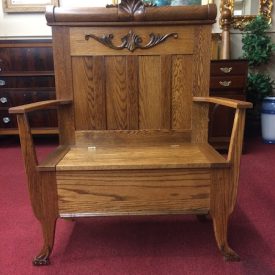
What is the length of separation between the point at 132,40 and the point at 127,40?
0.02 meters

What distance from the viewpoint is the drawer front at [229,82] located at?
2.41 m

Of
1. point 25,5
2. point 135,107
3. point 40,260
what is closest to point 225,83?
point 135,107

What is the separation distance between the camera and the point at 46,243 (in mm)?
1089

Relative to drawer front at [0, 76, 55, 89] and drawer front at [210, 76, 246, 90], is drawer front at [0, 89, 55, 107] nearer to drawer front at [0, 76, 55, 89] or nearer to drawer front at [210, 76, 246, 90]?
drawer front at [0, 76, 55, 89]

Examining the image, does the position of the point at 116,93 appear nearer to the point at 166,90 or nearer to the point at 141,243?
the point at 166,90

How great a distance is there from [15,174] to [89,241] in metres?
1.07

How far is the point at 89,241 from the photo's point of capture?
1.25 m

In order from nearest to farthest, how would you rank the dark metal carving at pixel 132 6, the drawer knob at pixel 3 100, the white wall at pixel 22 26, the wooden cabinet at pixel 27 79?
the dark metal carving at pixel 132 6 → the wooden cabinet at pixel 27 79 → the drawer knob at pixel 3 100 → the white wall at pixel 22 26

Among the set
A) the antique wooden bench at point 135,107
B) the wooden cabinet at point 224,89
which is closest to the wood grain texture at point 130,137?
the antique wooden bench at point 135,107

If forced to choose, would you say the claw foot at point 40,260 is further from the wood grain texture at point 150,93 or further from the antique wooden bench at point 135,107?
the wood grain texture at point 150,93

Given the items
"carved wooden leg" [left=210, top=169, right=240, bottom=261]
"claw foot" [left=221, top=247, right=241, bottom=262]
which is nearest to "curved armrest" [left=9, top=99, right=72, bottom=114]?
"carved wooden leg" [left=210, top=169, right=240, bottom=261]

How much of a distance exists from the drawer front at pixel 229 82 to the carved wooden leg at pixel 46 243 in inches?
69.9

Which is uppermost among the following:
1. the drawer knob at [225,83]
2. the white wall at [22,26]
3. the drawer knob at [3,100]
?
the white wall at [22,26]

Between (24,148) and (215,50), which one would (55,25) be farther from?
(215,50)
